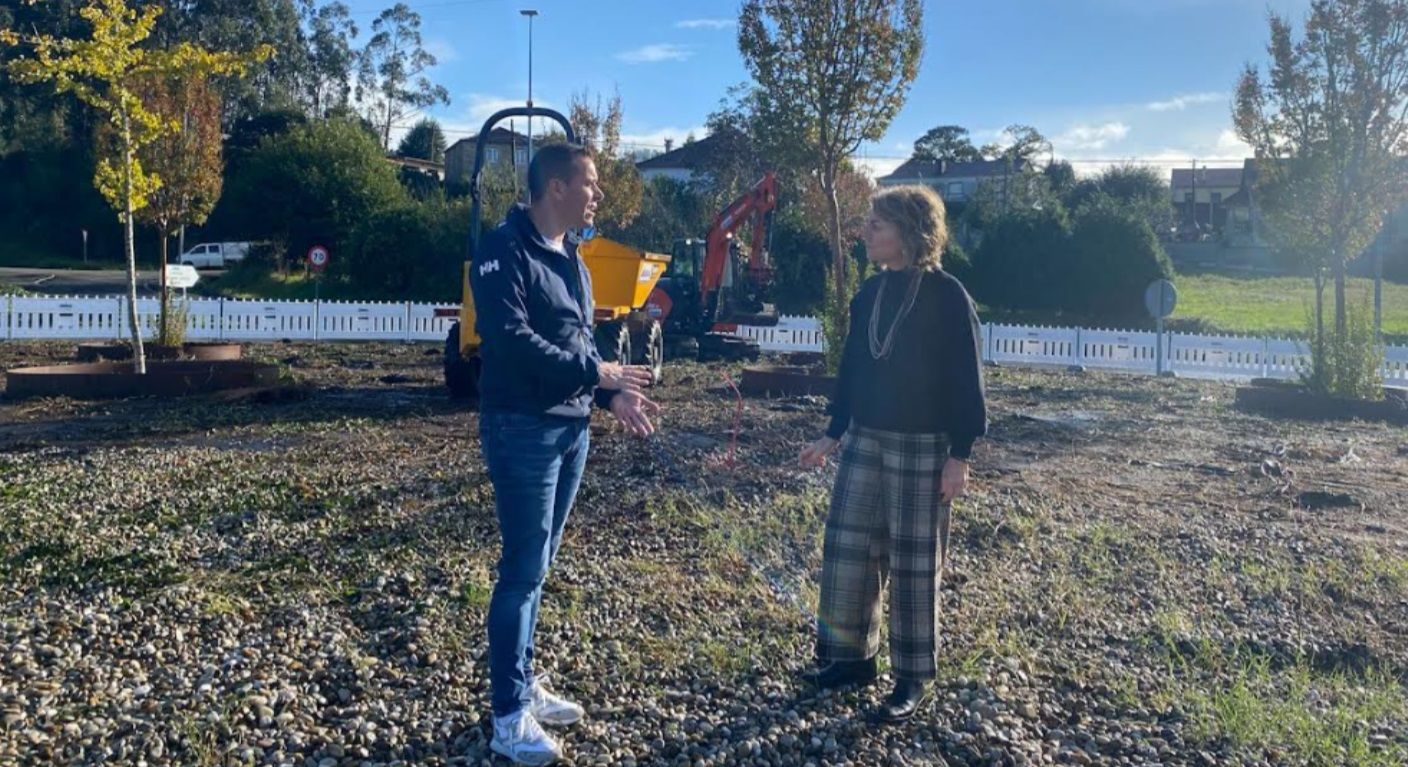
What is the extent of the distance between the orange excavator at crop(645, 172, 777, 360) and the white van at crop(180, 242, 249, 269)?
96.9 feet

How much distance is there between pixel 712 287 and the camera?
2173cm

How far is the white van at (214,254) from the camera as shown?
46438 mm

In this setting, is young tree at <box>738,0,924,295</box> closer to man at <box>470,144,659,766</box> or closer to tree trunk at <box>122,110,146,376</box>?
tree trunk at <box>122,110,146,376</box>

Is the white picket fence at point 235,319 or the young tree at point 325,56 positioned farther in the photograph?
the young tree at point 325,56

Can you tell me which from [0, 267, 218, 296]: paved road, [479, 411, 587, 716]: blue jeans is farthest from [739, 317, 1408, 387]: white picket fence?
[0, 267, 218, 296]: paved road

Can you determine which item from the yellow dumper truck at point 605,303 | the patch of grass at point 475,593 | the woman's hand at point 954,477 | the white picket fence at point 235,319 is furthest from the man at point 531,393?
the white picket fence at point 235,319

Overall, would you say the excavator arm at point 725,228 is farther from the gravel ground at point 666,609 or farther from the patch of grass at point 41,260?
the patch of grass at point 41,260

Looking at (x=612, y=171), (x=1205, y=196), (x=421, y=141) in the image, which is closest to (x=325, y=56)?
(x=421, y=141)

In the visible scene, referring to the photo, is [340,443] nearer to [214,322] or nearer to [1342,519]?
[1342,519]

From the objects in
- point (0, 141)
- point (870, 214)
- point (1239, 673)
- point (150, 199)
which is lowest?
point (1239, 673)

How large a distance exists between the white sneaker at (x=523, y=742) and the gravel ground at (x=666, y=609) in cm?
12

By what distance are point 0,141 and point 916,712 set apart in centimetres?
6001

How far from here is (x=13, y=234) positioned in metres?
53.2

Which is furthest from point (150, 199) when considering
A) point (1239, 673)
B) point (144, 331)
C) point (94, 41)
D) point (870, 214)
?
point (1239, 673)
